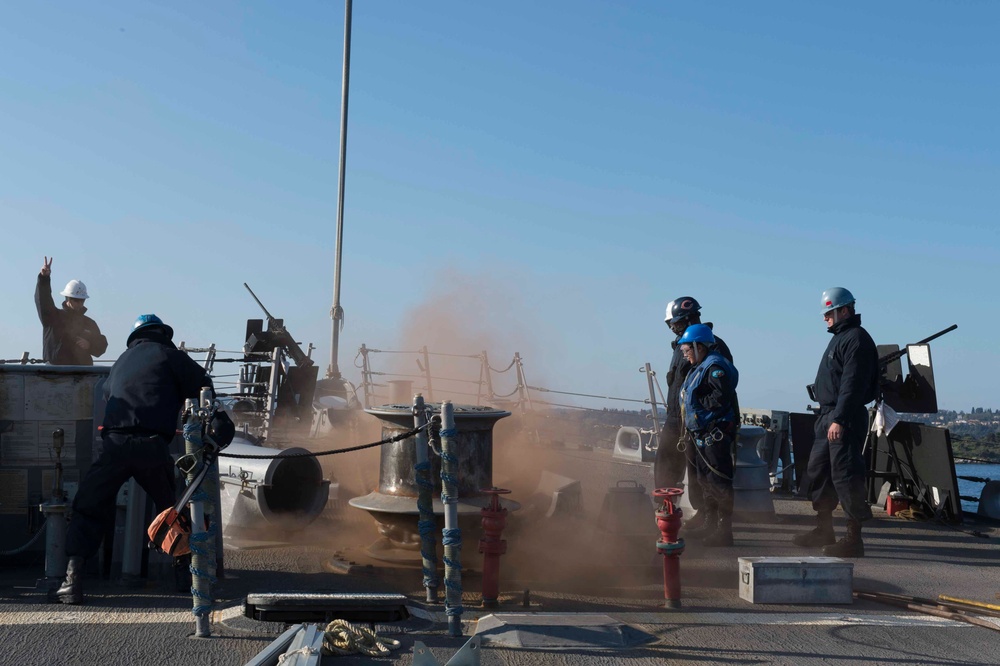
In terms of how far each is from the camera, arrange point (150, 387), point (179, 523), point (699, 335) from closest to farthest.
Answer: point (179, 523)
point (150, 387)
point (699, 335)

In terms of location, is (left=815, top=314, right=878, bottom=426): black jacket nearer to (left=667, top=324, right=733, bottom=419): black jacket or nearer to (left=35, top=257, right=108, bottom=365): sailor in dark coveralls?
(left=667, top=324, right=733, bottom=419): black jacket

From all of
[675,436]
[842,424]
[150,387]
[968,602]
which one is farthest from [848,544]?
[150,387]

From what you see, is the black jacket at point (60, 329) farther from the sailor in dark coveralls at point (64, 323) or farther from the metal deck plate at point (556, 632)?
the metal deck plate at point (556, 632)

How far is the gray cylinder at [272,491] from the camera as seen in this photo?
26.4 ft

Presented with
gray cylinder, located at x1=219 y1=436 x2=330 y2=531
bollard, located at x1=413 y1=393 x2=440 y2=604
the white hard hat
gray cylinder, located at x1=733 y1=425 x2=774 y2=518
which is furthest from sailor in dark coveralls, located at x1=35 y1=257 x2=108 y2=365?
gray cylinder, located at x1=733 y1=425 x2=774 y2=518

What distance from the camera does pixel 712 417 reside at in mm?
8258

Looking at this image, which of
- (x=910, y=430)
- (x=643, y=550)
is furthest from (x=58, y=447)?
(x=910, y=430)

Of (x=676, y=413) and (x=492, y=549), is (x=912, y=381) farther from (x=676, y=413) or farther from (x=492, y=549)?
(x=492, y=549)

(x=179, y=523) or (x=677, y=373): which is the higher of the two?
(x=677, y=373)

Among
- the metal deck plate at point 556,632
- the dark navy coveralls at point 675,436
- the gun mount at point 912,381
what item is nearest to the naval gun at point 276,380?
the dark navy coveralls at point 675,436

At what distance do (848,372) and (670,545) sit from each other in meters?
2.94

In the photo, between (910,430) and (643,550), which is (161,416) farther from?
(910,430)

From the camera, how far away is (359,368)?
55.5ft

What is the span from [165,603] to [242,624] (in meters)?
0.91
